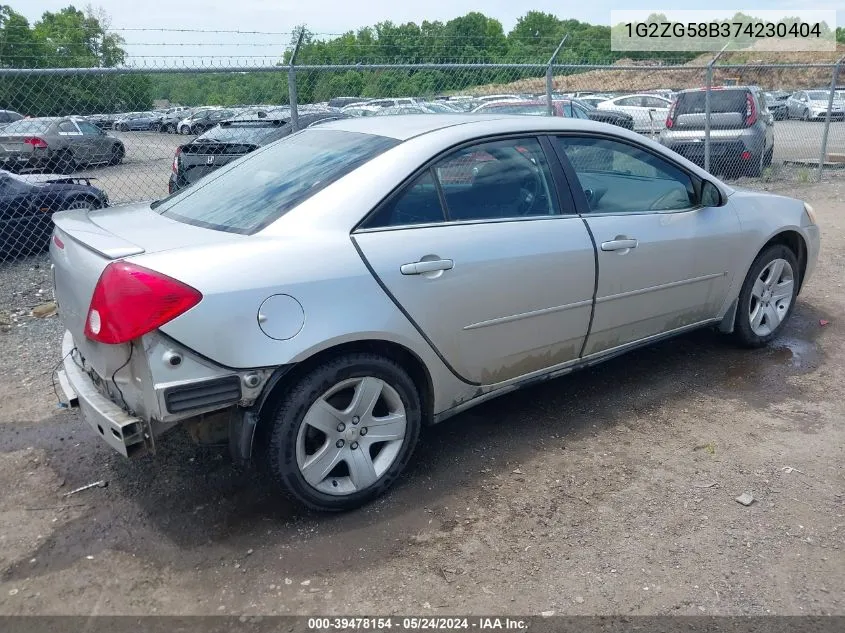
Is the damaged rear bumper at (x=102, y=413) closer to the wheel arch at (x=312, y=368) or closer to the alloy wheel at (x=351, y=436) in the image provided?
the wheel arch at (x=312, y=368)

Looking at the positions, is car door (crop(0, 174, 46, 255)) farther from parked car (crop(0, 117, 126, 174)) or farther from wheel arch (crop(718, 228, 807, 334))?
wheel arch (crop(718, 228, 807, 334))

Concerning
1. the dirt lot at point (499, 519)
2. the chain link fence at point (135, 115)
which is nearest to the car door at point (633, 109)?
the chain link fence at point (135, 115)

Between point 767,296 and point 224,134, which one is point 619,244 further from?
point 224,134

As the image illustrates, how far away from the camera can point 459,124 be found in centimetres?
364

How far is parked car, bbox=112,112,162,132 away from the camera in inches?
283

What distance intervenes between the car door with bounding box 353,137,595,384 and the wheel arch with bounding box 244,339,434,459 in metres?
0.13

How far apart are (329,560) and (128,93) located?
5951 mm

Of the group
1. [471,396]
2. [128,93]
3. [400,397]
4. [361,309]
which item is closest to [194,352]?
[361,309]

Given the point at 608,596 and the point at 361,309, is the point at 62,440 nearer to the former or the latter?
the point at 361,309

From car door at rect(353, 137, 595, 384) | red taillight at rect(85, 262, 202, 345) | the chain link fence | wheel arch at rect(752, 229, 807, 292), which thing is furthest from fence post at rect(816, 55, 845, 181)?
red taillight at rect(85, 262, 202, 345)

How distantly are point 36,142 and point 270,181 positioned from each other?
271 inches

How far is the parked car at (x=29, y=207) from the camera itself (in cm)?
746

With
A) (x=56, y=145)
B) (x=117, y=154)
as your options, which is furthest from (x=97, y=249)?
(x=56, y=145)

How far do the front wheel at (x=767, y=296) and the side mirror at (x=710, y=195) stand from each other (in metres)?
0.57
